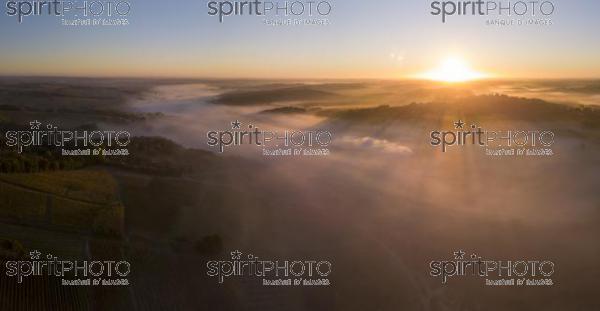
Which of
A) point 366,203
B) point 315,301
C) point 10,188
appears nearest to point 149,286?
point 315,301

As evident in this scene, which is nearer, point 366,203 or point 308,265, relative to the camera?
point 308,265

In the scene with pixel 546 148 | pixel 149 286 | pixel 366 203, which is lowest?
pixel 149 286

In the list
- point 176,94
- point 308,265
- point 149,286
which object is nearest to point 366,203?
point 308,265

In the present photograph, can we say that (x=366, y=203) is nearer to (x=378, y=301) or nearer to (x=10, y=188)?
(x=378, y=301)

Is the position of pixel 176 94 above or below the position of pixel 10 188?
above

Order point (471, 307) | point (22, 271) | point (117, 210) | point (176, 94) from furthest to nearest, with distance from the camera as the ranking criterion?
point (176, 94) < point (117, 210) < point (471, 307) < point (22, 271)

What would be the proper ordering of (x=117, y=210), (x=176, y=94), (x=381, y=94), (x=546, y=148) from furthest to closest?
(x=176, y=94) → (x=381, y=94) → (x=546, y=148) → (x=117, y=210)

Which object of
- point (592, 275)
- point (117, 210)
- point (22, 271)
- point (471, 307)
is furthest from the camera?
point (117, 210)

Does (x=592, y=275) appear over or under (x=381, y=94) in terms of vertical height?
under

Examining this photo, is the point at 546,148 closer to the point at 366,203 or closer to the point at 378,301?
the point at 366,203
